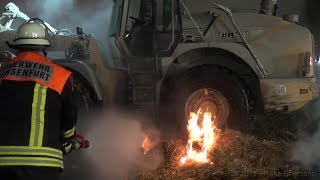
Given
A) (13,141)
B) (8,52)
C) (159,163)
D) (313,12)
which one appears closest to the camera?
(13,141)

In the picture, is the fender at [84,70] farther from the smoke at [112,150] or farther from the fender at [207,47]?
the fender at [207,47]

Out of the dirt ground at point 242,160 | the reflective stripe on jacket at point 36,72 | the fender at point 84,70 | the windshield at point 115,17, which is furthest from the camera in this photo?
the windshield at point 115,17

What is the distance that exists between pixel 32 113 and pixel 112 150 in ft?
12.5

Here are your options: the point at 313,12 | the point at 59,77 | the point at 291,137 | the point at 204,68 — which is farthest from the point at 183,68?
the point at 313,12

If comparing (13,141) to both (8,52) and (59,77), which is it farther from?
(8,52)

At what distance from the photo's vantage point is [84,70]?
273 inches

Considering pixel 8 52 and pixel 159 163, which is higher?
pixel 8 52

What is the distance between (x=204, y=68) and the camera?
741cm

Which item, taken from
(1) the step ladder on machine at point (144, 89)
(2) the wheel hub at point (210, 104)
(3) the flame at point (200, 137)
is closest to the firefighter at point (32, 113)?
(3) the flame at point (200, 137)

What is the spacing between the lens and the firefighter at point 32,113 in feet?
10.6

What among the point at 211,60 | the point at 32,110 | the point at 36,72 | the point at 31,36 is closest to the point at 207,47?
the point at 211,60

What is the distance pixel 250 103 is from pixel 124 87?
6.91 ft

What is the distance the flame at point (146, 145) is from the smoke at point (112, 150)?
51mm

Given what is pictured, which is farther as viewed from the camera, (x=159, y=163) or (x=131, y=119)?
(x=131, y=119)
